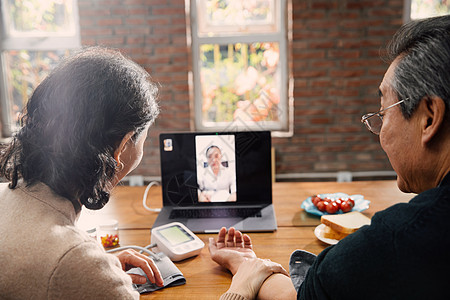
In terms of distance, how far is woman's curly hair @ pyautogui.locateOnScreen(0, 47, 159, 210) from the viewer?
87 cm

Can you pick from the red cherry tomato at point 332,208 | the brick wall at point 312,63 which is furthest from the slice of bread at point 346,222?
the brick wall at point 312,63

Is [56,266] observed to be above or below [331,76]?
below

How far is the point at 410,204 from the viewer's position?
2.50 feet

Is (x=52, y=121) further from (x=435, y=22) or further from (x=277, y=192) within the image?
(x=277, y=192)

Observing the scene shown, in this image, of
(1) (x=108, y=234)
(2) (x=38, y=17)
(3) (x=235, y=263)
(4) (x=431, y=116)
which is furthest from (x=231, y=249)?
(2) (x=38, y=17)

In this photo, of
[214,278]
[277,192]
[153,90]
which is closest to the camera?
[153,90]

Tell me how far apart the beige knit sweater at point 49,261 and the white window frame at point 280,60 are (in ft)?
8.59

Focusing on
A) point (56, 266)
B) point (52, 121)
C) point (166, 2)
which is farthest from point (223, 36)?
point (56, 266)

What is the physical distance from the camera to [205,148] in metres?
1.66

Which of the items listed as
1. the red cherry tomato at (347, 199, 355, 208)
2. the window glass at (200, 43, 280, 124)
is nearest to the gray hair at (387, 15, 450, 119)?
the red cherry tomato at (347, 199, 355, 208)

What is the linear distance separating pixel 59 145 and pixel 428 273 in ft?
2.58

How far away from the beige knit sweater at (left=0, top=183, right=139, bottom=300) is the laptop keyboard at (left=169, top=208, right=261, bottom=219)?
0.78 metres

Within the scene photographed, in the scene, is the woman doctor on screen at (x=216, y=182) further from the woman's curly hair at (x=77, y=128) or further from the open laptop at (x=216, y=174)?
the woman's curly hair at (x=77, y=128)

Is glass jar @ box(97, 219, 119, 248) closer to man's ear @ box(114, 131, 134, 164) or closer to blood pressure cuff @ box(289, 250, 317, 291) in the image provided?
man's ear @ box(114, 131, 134, 164)
